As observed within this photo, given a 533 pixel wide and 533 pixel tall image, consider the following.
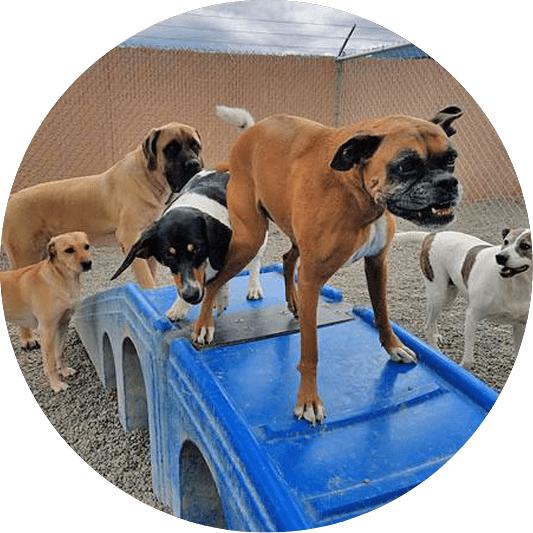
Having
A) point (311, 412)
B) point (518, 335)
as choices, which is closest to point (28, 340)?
point (311, 412)

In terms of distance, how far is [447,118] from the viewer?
3.99ft

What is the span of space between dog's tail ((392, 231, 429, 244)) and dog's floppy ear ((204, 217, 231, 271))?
0.46m

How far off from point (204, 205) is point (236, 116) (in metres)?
0.26

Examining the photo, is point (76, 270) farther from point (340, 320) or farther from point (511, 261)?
point (511, 261)

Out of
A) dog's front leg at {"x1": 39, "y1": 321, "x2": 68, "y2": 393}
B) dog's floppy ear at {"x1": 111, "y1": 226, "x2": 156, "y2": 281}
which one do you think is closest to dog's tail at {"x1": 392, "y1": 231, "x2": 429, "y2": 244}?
dog's floppy ear at {"x1": 111, "y1": 226, "x2": 156, "y2": 281}

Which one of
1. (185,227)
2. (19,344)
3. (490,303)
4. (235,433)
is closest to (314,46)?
(185,227)

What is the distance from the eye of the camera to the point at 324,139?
1.31 meters

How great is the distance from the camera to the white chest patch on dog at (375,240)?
4.38ft

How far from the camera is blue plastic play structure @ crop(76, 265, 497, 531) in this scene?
1.25 meters

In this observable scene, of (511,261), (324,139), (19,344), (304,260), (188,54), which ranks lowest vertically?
(19,344)

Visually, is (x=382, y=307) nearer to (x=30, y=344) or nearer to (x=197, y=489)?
(x=197, y=489)

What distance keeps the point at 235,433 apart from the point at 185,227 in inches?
21.1

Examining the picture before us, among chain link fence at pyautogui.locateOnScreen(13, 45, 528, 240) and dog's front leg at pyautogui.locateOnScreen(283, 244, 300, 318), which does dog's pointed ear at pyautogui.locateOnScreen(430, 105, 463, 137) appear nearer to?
chain link fence at pyautogui.locateOnScreen(13, 45, 528, 240)

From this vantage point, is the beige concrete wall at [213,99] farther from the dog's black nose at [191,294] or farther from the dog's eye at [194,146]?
the dog's black nose at [191,294]
